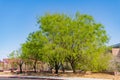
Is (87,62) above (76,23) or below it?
below

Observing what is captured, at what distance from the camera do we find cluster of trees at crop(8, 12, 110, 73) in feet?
132

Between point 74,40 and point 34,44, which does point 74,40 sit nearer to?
point 74,40

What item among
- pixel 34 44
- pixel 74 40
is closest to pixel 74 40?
pixel 74 40

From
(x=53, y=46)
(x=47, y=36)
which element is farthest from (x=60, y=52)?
(x=47, y=36)

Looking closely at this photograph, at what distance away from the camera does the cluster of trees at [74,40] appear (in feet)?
132

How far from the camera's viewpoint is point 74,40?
133 feet

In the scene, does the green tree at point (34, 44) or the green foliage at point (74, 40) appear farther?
the green tree at point (34, 44)

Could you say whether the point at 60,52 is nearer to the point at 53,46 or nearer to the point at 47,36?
the point at 53,46

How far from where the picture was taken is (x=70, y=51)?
4047 centimetres

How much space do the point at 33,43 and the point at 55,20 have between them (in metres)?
7.11

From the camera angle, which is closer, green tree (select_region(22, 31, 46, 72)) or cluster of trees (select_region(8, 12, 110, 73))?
cluster of trees (select_region(8, 12, 110, 73))

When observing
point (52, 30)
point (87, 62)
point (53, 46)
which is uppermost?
point (52, 30)

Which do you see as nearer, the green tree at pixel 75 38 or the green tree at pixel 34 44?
the green tree at pixel 75 38

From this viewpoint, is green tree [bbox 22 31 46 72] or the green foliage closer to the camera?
the green foliage
